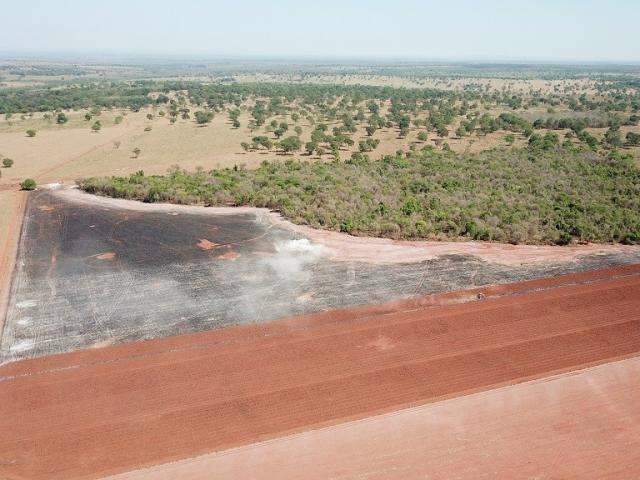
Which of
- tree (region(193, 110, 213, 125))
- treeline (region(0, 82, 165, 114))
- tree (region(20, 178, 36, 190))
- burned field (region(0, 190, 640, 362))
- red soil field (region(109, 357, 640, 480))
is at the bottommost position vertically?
red soil field (region(109, 357, 640, 480))

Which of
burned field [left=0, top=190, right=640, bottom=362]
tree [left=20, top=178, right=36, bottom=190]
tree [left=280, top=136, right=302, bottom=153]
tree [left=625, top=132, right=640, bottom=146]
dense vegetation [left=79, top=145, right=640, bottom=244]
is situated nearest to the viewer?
burned field [left=0, top=190, right=640, bottom=362]

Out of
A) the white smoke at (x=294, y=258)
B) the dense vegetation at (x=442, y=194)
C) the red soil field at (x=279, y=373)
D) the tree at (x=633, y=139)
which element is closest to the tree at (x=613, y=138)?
the tree at (x=633, y=139)

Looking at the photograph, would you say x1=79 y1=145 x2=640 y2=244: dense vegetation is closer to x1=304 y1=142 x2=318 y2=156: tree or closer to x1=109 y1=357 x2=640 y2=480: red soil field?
x1=304 y1=142 x2=318 y2=156: tree

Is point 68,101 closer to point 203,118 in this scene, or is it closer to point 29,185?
point 203,118

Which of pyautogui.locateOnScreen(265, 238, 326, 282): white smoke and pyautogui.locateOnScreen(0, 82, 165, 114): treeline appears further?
pyautogui.locateOnScreen(0, 82, 165, 114): treeline

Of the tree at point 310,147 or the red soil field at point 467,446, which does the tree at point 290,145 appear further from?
the red soil field at point 467,446

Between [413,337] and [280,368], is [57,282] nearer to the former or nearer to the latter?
[280,368]

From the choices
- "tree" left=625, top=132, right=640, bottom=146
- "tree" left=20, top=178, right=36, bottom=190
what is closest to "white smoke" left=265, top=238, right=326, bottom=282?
"tree" left=20, top=178, right=36, bottom=190

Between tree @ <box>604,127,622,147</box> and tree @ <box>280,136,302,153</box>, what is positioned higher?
tree @ <box>604,127,622,147</box>
